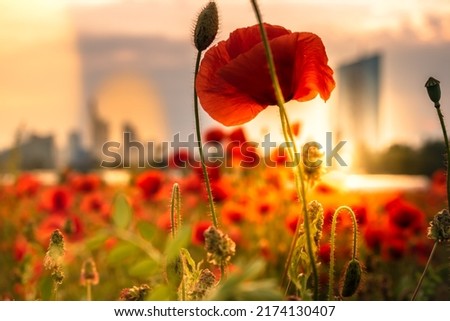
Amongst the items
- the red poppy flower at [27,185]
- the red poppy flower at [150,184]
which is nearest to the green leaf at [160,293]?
the red poppy flower at [150,184]

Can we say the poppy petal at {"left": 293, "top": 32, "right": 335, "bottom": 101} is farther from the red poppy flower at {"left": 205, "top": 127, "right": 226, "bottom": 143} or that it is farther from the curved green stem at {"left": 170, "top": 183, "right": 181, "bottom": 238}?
the red poppy flower at {"left": 205, "top": 127, "right": 226, "bottom": 143}

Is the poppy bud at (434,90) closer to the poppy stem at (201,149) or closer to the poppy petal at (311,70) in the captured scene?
the poppy petal at (311,70)

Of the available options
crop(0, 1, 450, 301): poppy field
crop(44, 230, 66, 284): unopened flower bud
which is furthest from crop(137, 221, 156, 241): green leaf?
crop(44, 230, 66, 284): unopened flower bud

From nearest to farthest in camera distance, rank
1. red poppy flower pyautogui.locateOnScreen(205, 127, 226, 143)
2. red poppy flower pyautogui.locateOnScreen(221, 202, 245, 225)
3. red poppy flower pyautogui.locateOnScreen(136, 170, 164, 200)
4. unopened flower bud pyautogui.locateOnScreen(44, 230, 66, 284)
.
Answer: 1. unopened flower bud pyautogui.locateOnScreen(44, 230, 66, 284)
2. red poppy flower pyautogui.locateOnScreen(221, 202, 245, 225)
3. red poppy flower pyautogui.locateOnScreen(136, 170, 164, 200)
4. red poppy flower pyautogui.locateOnScreen(205, 127, 226, 143)

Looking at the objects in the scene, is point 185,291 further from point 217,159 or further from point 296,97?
point 217,159

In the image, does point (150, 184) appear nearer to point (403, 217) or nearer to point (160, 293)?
point (403, 217)
